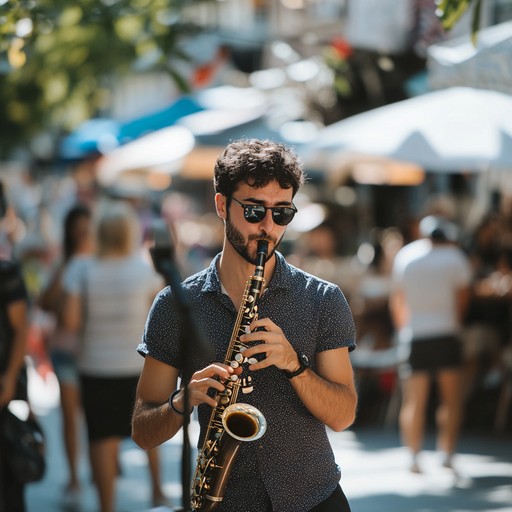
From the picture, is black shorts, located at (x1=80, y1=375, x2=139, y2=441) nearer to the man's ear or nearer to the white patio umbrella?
the white patio umbrella

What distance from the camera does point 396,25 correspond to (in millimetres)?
12234

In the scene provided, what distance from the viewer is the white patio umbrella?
8.33m

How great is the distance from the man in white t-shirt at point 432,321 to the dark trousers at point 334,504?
5322 millimetres

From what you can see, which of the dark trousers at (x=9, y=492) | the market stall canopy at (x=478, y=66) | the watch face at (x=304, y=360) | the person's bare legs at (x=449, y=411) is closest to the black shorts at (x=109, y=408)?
the dark trousers at (x=9, y=492)

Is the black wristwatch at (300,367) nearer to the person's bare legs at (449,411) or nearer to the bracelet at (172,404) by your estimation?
the bracelet at (172,404)

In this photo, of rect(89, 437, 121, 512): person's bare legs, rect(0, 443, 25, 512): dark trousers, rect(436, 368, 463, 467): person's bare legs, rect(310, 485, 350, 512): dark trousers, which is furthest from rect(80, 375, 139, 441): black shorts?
rect(310, 485, 350, 512): dark trousers

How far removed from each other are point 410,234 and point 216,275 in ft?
23.1

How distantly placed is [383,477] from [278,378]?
18.0ft

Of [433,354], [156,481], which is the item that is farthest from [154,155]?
[156,481]

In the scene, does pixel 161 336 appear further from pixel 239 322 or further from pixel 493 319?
pixel 493 319

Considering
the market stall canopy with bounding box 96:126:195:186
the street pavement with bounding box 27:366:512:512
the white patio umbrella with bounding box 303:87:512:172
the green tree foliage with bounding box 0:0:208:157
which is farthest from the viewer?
the market stall canopy with bounding box 96:126:195:186

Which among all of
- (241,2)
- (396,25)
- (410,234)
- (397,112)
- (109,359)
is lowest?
(109,359)

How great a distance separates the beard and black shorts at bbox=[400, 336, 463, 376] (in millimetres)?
5489

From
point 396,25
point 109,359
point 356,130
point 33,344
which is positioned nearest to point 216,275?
point 109,359
